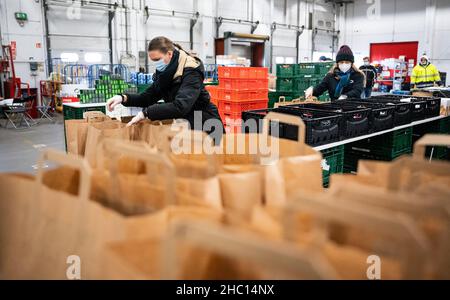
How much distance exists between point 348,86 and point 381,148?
993 millimetres

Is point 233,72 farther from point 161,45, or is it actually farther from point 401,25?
point 401,25

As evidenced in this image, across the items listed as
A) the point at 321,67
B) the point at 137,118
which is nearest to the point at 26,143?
the point at 137,118

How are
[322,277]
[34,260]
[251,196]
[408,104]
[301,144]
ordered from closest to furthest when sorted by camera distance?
[322,277]
[34,260]
[251,196]
[301,144]
[408,104]

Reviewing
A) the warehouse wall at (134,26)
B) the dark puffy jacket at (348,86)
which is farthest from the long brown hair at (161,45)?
the warehouse wall at (134,26)

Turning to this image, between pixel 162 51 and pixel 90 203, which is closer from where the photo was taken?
pixel 90 203

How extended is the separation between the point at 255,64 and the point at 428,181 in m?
14.5

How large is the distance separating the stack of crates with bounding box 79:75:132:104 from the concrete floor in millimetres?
1099

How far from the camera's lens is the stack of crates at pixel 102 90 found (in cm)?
621

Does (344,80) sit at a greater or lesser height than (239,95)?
greater

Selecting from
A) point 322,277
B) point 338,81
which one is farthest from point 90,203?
point 338,81

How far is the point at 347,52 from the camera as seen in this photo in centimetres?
472

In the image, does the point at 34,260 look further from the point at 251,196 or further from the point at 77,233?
the point at 251,196

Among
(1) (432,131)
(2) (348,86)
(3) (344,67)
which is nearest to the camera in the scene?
(3) (344,67)

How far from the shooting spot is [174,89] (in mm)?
2709
